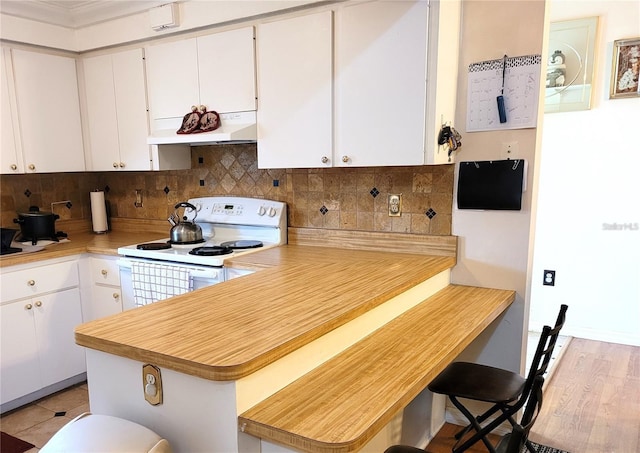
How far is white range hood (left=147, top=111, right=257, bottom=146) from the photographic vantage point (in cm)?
252

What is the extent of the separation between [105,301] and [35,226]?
659 millimetres

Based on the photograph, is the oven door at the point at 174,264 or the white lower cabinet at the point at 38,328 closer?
the oven door at the point at 174,264

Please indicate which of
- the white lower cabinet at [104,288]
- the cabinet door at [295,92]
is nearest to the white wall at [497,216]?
the cabinet door at [295,92]

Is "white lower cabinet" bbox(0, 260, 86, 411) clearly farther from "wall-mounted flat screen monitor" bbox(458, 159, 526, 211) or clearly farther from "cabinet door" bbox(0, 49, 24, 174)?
"wall-mounted flat screen monitor" bbox(458, 159, 526, 211)

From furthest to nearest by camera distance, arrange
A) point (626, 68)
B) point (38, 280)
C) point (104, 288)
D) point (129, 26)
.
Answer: point (626, 68) < point (104, 288) < point (129, 26) < point (38, 280)

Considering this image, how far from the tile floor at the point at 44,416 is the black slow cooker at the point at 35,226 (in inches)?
38.4

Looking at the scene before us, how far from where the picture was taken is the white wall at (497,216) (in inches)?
84.4

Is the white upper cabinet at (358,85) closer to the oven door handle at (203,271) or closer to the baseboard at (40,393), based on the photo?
the oven door handle at (203,271)

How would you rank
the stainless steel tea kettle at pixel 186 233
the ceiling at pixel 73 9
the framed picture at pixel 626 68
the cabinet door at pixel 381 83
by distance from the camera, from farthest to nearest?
the framed picture at pixel 626 68 → the stainless steel tea kettle at pixel 186 233 → the ceiling at pixel 73 9 → the cabinet door at pixel 381 83

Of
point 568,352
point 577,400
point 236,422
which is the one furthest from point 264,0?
point 568,352

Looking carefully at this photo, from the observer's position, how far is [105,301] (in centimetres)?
296

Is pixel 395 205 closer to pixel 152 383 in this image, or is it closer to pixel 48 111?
pixel 152 383

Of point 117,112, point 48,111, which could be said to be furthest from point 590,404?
point 48,111

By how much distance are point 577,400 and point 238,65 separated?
9.09ft
